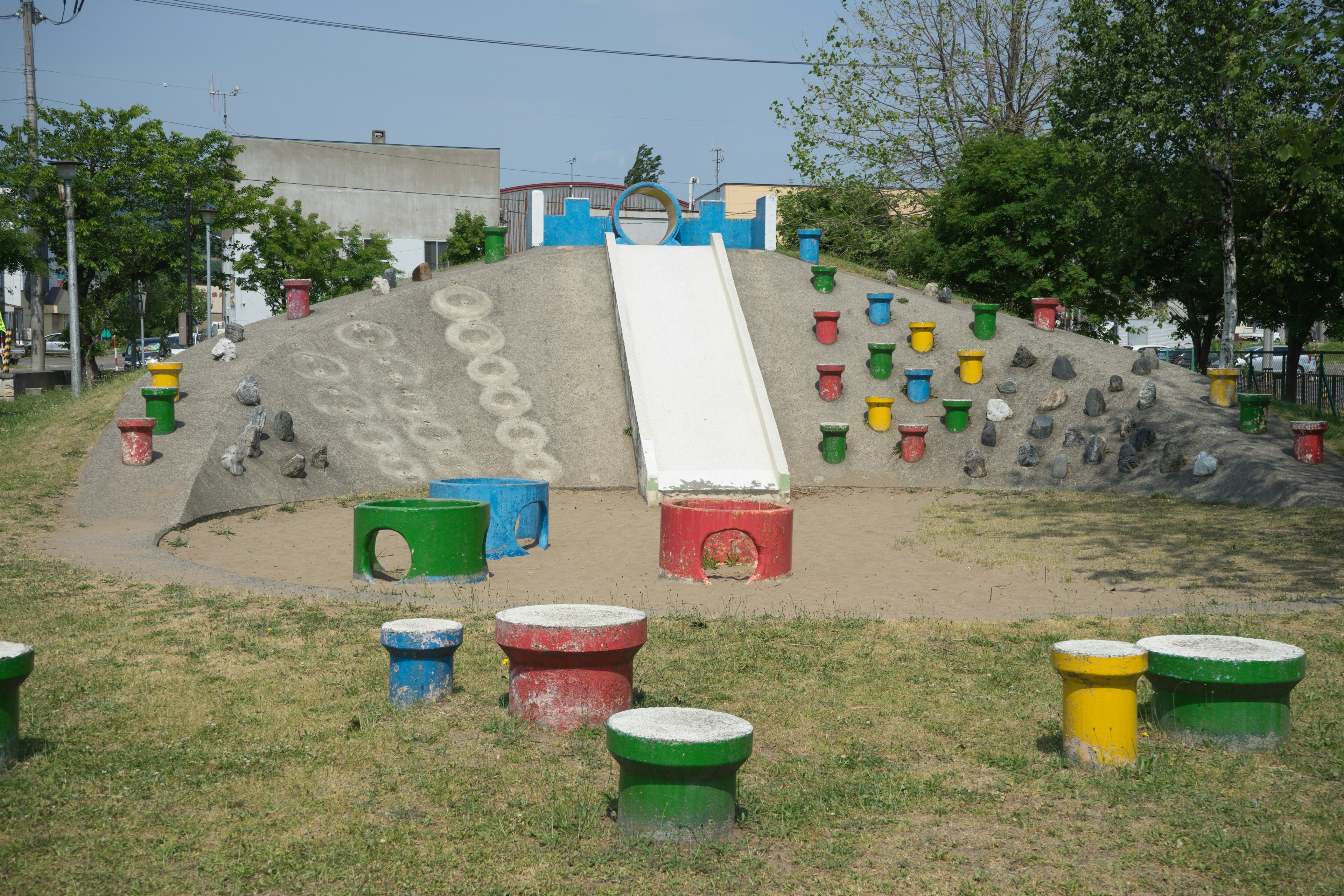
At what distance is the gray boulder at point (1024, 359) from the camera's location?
2105 cm

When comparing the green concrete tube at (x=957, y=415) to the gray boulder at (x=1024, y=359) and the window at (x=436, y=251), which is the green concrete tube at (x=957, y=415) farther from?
the window at (x=436, y=251)

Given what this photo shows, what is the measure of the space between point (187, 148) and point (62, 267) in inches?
224

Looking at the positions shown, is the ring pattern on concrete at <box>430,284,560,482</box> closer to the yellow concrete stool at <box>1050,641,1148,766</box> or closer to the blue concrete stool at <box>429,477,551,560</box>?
the blue concrete stool at <box>429,477,551,560</box>

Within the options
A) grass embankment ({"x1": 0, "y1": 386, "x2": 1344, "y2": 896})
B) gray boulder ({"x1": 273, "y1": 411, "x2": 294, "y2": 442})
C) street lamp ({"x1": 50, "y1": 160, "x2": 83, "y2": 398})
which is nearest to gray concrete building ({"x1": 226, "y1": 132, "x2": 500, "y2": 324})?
street lamp ({"x1": 50, "y1": 160, "x2": 83, "y2": 398})

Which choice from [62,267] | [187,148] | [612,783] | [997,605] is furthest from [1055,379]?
[62,267]

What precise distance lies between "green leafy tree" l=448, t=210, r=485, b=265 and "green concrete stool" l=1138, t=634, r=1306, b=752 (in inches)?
1765

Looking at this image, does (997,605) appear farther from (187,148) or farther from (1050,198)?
(187,148)

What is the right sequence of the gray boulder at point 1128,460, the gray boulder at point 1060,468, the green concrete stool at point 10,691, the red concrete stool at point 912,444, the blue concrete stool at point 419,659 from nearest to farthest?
the green concrete stool at point 10,691
the blue concrete stool at point 419,659
the gray boulder at point 1128,460
the gray boulder at point 1060,468
the red concrete stool at point 912,444

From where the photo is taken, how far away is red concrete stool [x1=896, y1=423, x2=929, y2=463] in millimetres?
19391

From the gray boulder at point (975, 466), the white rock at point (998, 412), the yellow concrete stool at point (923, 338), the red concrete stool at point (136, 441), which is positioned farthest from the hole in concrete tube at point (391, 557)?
the yellow concrete stool at point (923, 338)

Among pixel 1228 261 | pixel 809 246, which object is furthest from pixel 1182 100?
pixel 809 246

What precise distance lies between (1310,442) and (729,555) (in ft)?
33.3

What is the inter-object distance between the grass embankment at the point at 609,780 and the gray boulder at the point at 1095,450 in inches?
407

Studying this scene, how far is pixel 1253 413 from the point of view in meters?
18.0
